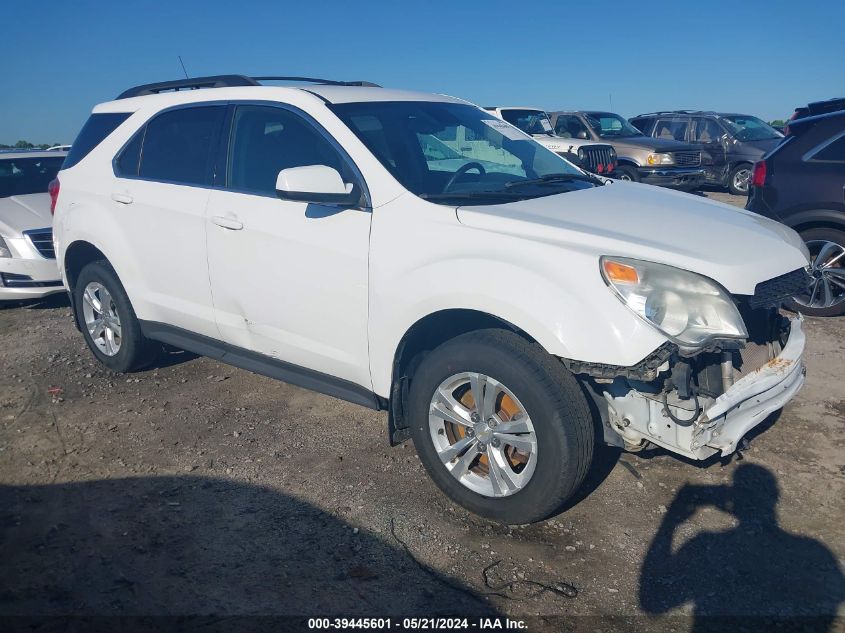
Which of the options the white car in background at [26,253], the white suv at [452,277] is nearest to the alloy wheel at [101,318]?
the white suv at [452,277]

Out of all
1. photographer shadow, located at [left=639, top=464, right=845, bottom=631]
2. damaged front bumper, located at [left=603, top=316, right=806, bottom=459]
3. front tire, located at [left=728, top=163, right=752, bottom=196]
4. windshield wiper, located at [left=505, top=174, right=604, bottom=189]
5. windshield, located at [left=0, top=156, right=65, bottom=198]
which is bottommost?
photographer shadow, located at [left=639, top=464, right=845, bottom=631]

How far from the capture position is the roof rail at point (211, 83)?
4.33m

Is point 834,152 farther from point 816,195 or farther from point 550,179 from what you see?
point 550,179

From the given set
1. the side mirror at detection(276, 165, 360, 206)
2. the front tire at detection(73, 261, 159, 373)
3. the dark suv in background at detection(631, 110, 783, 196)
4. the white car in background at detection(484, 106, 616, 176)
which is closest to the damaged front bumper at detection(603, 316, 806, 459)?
the side mirror at detection(276, 165, 360, 206)

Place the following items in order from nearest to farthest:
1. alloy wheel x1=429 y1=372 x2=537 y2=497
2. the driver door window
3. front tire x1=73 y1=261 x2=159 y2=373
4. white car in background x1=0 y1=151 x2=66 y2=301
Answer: alloy wheel x1=429 y1=372 x2=537 y2=497 → front tire x1=73 y1=261 x2=159 y2=373 → white car in background x1=0 y1=151 x2=66 y2=301 → the driver door window

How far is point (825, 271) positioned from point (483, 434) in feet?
14.4

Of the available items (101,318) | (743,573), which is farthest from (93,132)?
(743,573)

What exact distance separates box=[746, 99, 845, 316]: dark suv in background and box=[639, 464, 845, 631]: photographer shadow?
11.2 ft

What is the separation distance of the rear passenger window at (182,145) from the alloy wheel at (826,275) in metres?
4.95

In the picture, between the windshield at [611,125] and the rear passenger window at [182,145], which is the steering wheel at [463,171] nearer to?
the rear passenger window at [182,145]

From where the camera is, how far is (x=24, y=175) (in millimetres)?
8078

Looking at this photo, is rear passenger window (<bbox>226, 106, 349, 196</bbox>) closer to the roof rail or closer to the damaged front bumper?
the roof rail

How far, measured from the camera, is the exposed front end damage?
8.95 ft

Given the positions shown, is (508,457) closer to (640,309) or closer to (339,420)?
(640,309)
